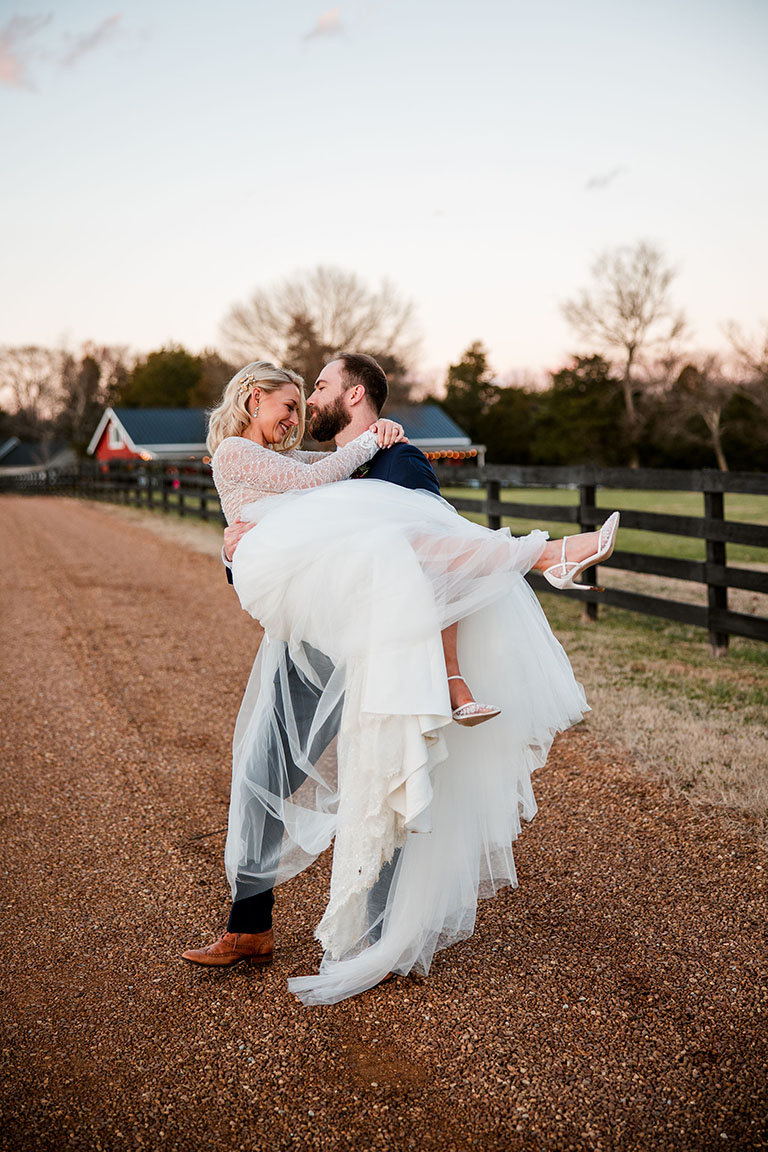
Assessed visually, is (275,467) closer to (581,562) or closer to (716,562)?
(581,562)

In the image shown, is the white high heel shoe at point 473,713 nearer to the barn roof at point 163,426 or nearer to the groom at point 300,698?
the groom at point 300,698

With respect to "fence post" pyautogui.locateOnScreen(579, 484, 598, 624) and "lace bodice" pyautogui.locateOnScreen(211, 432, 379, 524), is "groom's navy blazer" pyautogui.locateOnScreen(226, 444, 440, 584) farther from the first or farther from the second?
"fence post" pyautogui.locateOnScreen(579, 484, 598, 624)

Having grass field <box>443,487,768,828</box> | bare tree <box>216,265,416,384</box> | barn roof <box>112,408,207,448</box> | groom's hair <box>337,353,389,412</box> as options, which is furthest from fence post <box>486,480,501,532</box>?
barn roof <box>112,408,207,448</box>

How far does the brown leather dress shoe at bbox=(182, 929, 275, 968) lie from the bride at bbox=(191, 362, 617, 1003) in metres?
0.02

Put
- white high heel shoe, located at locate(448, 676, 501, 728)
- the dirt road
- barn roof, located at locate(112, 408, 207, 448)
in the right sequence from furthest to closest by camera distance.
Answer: barn roof, located at locate(112, 408, 207, 448), white high heel shoe, located at locate(448, 676, 501, 728), the dirt road

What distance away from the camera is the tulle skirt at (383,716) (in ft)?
8.56

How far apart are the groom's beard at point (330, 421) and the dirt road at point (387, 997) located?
1826mm

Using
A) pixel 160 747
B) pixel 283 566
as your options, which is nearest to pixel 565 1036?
pixel 283 566

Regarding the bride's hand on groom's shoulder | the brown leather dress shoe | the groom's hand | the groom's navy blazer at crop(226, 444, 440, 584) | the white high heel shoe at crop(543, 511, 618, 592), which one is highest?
the bride's hand on groom's shoulder

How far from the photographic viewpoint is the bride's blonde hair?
311 cm

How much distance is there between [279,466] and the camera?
296 cm

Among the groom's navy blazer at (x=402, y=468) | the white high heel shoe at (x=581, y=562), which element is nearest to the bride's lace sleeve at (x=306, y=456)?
the groom's navy blazer at (x=402, y=468)

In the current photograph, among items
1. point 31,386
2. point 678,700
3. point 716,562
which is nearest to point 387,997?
point 678,700

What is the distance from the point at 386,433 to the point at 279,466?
37 centimetres
